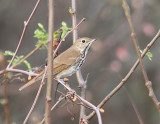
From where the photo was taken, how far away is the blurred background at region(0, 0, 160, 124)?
5.63 meters

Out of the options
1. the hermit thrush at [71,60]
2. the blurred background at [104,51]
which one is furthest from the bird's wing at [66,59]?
the blurred background at [104,51]

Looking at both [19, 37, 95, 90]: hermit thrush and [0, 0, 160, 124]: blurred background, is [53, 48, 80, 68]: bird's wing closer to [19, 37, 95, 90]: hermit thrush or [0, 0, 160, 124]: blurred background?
[19, 37, 95, 90]: hermit thrush

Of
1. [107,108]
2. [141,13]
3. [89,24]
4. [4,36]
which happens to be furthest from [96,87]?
[4,36]

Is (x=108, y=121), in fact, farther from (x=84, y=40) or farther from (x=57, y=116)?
(x=84, y=40)

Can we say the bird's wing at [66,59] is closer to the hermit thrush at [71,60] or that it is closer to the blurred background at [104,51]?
the hermit thrush at [71,60]

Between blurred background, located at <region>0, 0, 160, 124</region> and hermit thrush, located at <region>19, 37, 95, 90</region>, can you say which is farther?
blurred background, located at <region>0, 0, 160, 124</region>

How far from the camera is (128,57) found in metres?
5.72

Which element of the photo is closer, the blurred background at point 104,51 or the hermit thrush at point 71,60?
the hermit thrush at point 71,60

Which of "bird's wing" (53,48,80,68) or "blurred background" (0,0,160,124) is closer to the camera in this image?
"bird's wing" (53,48,80,68)

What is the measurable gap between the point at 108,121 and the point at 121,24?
209cm

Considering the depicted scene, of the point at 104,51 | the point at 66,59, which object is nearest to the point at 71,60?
the point at 66,59

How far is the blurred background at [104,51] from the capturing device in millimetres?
5629

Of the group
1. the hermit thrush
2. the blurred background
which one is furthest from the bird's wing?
the blurred background

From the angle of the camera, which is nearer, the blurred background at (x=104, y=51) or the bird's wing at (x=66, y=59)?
the bird's wing at (x=66, y=59)
